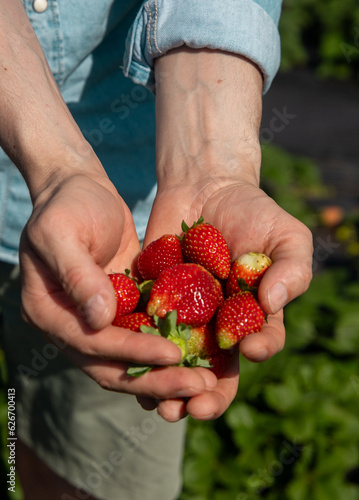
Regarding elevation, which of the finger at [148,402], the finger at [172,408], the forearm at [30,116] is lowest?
the finger at [148,402]

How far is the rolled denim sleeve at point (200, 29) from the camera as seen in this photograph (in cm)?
164

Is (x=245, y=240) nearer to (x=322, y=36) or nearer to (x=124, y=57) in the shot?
(x=124, y=57)

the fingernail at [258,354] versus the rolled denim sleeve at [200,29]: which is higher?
the rolled denim sleeve at [200,29]

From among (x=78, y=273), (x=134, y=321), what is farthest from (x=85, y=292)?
(x=134, y=321)

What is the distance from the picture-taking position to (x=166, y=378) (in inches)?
50.3

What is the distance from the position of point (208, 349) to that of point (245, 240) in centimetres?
32

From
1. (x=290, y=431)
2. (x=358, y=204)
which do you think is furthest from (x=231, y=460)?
(x=358, y=204)

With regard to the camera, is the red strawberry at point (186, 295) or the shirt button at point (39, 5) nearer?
the red strawberry at point (186, 295)

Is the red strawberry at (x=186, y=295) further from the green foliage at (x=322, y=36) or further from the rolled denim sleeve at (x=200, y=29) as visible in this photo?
the green foliage at (x=322, y=36)

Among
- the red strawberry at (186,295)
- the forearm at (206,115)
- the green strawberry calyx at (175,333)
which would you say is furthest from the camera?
the forearm at (206,115)

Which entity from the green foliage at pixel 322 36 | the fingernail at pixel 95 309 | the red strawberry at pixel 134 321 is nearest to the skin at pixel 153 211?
the fingernail at pixel 95 309

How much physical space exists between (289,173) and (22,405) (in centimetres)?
368

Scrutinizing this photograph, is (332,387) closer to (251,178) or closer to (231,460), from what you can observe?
(231,460)

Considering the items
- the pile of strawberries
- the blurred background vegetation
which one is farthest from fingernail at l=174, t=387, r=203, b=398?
the blurred background vegetation
